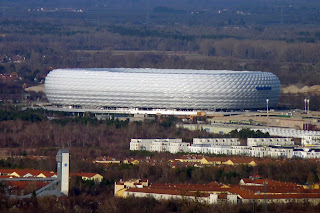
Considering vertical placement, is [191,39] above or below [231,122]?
above

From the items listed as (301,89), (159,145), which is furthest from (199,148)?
(301,89)

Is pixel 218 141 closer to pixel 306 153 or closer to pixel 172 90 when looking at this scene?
pixel 306 153

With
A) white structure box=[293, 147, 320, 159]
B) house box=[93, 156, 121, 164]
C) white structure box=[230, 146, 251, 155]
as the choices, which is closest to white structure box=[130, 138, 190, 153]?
white structure box=[230, 146, 251, 155]

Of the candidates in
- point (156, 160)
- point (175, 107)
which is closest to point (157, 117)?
point (175, 107)

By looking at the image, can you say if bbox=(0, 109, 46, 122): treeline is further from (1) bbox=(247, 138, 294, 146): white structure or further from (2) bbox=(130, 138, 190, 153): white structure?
(1) bbox=(247, 138, 294, 146): white structure

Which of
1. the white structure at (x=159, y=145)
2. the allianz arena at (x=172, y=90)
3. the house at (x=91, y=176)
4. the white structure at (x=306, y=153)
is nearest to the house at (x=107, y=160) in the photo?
the house at (x=91, y=176)

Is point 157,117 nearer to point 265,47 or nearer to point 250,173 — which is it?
point 250,173

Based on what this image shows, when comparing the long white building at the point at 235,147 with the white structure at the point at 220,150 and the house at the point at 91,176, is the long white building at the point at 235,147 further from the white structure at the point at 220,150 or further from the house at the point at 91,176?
the house at the point at 91,176
